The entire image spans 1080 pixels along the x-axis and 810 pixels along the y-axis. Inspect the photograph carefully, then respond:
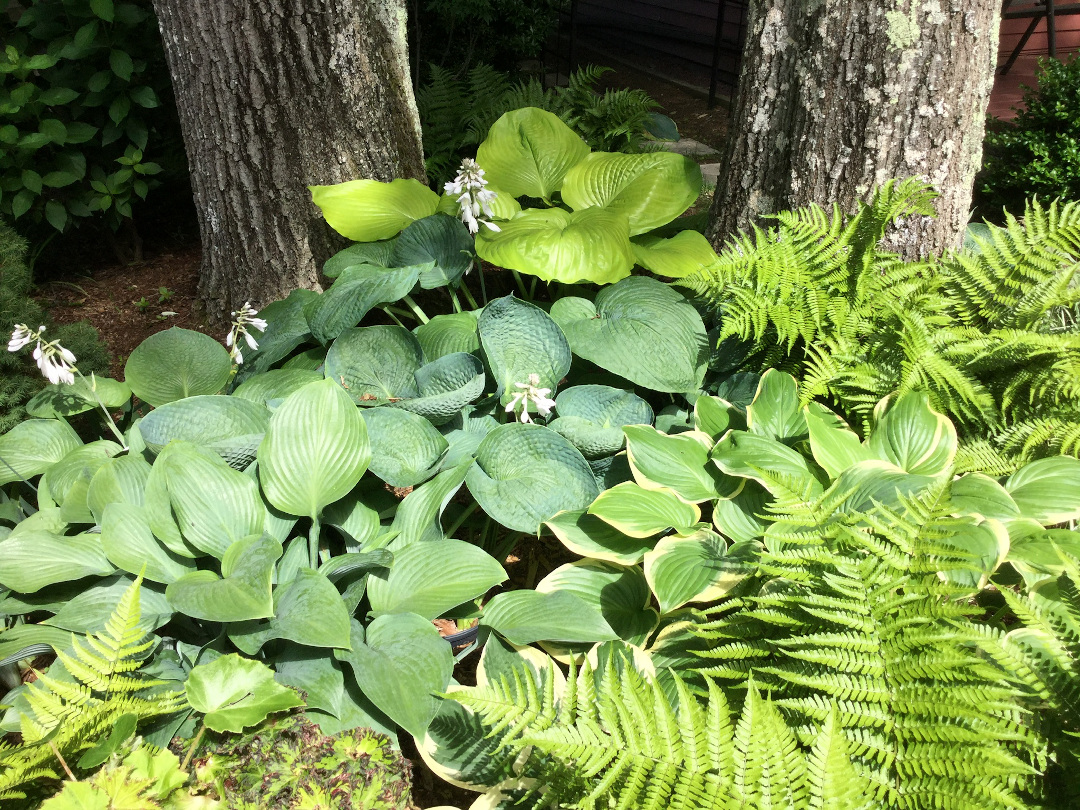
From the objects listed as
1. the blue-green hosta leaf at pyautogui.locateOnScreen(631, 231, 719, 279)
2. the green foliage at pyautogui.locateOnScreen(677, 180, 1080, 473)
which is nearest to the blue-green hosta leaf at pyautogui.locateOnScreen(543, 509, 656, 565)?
the green foliage at pyautogui.locateOnScreen(677, 180, 1080, 473)

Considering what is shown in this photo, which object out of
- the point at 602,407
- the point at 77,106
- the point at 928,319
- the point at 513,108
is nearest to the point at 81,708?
the point at 602,407

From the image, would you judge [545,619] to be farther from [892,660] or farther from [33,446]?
[33,446]

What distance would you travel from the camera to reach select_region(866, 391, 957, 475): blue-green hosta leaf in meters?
2.01

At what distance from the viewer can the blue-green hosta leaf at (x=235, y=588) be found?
1.70 m

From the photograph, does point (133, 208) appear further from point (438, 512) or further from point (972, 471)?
point (972, 471)

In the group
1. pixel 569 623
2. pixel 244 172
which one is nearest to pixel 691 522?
pixel 569 623

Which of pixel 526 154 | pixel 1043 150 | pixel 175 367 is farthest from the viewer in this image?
pixel 1043 150

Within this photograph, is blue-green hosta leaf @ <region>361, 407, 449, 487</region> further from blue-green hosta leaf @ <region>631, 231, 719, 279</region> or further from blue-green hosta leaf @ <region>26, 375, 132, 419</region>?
blue-green hosta leaf @ <region>631, 231, 719, 279</region>

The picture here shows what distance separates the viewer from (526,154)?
3.09m

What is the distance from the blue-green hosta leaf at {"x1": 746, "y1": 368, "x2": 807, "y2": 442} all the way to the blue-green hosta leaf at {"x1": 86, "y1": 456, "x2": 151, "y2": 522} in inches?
69.0

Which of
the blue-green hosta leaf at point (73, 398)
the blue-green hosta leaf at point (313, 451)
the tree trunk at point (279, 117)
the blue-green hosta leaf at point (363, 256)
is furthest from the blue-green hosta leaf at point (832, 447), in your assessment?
the blue-green hosta leaf at point (73, 398)

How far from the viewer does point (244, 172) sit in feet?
9.70

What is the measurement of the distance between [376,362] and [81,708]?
1.30 meters

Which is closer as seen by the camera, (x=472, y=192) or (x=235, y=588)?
(x=235, y=588)
